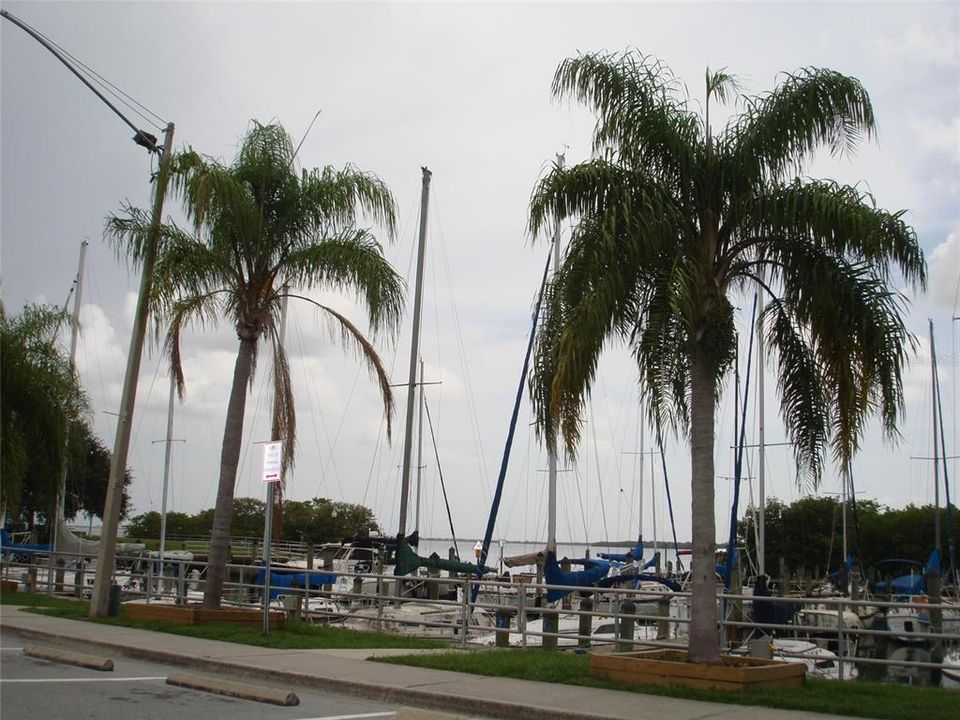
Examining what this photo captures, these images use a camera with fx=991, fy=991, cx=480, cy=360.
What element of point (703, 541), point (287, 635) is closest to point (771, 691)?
point (703, 541)

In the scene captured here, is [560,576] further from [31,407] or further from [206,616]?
[31,407]

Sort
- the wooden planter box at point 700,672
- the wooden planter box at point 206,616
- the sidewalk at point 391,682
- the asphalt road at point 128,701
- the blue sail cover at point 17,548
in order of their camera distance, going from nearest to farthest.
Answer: the asphalt road at point 128,701 → the sidewalk at point 391,682 → the wooden planter box at point 700,672 → the wooden planter box at point 206,616 → the blue sail cover at point 17,548

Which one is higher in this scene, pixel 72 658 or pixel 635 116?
pixel 635 116

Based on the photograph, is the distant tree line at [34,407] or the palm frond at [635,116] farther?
the distant tree line at [34,407]

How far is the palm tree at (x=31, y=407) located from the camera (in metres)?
26.2

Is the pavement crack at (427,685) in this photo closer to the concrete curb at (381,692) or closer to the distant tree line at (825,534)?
the concrete curb at (381,692)

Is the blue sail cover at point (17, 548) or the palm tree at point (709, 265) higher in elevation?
the palm tree at point (709, 265)

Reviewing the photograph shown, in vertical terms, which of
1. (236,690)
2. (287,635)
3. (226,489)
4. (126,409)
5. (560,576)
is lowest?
(287,635)

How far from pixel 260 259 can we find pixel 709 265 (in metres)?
9.74

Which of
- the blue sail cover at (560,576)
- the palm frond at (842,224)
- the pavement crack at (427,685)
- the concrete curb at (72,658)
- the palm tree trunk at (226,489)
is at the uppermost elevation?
the palm frond at (842,224)

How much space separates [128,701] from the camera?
10992 millimetres

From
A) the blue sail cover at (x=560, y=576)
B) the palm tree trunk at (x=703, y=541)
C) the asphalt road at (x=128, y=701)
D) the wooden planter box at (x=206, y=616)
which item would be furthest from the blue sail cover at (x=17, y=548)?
the palm tree trunk at (x=703, y=541)

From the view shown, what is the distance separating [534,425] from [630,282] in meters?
2.42

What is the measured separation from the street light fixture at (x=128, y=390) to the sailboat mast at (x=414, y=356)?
860cm
